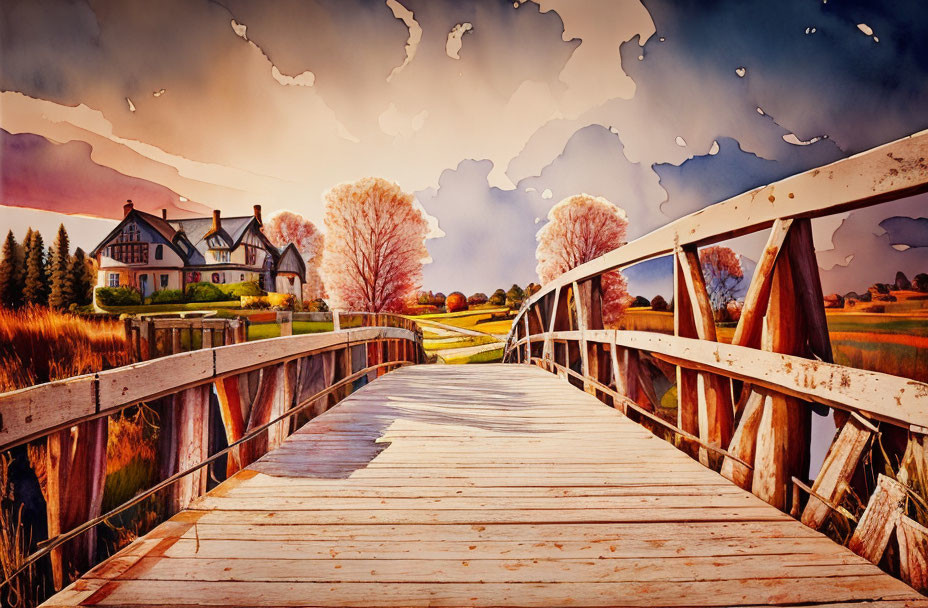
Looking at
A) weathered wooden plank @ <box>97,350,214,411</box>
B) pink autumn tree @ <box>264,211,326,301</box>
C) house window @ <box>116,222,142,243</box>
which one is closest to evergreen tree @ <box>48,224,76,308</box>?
house window @ <box>116,222,142,243</box>

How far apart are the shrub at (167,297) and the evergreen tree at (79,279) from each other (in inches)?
108

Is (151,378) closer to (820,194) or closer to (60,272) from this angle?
(820,194)

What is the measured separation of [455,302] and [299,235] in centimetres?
1848

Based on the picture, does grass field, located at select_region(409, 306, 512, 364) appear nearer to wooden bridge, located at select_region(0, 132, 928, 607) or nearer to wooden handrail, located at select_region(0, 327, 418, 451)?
wooden bridge, located at select_region(0, 132, 928, 607)


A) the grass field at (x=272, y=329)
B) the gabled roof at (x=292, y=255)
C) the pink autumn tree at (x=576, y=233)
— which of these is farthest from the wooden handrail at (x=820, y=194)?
the gabled roof at (x=292, y=255)

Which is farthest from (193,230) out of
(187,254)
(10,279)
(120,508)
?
(120,508)

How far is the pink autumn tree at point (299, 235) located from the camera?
3362cm

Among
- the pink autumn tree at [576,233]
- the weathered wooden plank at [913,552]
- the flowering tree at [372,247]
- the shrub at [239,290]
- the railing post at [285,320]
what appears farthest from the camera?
the shrub at [239,290]

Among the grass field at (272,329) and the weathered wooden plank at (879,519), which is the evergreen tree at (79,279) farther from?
the weathered wooden plank at (879,519)

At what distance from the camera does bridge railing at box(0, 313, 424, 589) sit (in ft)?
3.76

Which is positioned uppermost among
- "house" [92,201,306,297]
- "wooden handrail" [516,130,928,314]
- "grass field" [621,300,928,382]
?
"house" [92,201,306,297]

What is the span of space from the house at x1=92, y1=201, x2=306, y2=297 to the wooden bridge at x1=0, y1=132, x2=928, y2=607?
26.9 meters

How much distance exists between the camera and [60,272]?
60.5 ft

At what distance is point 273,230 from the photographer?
34062 mm
